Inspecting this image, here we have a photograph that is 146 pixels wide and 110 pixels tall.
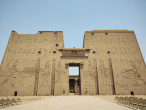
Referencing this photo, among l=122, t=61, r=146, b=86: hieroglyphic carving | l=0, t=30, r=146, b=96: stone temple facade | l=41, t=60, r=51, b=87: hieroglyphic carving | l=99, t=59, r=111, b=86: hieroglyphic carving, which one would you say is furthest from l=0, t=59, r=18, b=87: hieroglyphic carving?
l=122, t=61, r=146, b=86: hieroglyphic carving

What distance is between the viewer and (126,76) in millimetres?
19781

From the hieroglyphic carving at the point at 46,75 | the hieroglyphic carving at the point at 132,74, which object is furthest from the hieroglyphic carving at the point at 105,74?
the hieroglyphic carving at the point at 46,75

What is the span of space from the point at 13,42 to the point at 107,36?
67.6 ft

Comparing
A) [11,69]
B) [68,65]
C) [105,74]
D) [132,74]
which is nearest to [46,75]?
[68,65]

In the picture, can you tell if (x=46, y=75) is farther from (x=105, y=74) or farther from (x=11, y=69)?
(x=105, y=74)

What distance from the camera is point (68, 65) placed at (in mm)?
20141

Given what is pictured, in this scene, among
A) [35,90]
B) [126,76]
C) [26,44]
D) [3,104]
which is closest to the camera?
[3,104]

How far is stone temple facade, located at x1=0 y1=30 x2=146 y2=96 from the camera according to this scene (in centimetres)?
1869

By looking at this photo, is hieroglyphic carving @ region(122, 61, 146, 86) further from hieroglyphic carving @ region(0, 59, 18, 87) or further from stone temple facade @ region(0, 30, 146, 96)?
hieroglyphic carving @ region(0, 59, 18, 87)

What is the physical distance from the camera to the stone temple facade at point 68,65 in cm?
1869

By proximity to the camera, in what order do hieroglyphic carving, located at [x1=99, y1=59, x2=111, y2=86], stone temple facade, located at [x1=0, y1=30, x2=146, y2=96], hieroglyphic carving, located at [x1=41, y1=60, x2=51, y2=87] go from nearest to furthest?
1. stone temple facade, located at [x1=0, y1=30, x2=146, y2=96]
2. hieroglyphic carving, located at [x1=41, y1=60, x2=51, y2=87]
3. hieroglyphic carving, located at [x1=99, y1=59, x2=111, y2=86]

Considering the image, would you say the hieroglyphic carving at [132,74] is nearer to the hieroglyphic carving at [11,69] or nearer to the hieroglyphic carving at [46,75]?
the hieroglyphic carving at [46,75]

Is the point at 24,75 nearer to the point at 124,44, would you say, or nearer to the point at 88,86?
the point at 88,86

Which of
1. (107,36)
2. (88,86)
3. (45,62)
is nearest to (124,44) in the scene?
(107,36)
